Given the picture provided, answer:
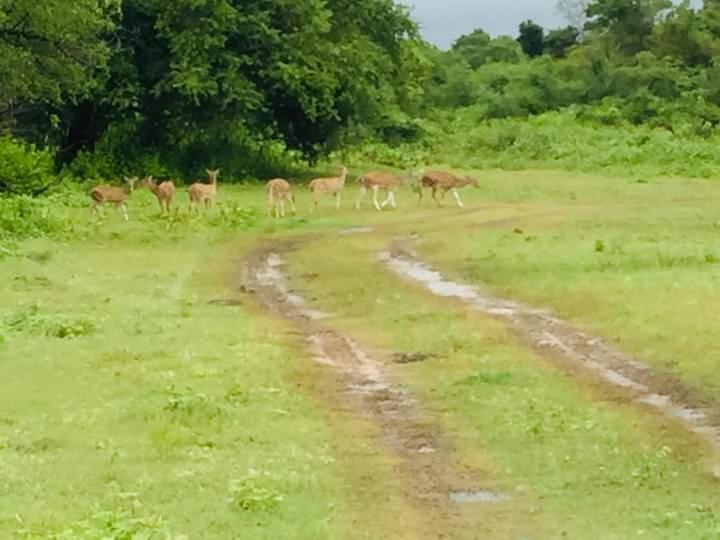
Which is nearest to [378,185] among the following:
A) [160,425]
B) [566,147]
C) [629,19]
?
[566,147]

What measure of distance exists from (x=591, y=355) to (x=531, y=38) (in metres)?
67.4

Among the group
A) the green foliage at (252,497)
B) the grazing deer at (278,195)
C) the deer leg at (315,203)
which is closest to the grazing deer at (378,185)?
the deer leg at (315,203)

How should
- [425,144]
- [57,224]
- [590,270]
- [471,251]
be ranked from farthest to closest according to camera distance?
[425,144] < [57,224] < [471,251] < [590,270]

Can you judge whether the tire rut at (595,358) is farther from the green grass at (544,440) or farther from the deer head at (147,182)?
the deer head at (147,182)

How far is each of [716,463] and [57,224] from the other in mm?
17626

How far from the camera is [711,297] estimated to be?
15578mm

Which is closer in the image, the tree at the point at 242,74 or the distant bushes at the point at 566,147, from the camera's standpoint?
the tree at the point at 242,74

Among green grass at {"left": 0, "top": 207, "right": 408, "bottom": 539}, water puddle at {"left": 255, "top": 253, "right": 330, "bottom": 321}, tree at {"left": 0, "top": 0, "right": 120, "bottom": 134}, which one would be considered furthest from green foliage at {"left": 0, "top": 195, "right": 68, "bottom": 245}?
green grass at {"left": 0, "top": 207, "right": 408, "bottom": 539}

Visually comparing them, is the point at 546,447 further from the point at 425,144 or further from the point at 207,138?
the point at 425,144

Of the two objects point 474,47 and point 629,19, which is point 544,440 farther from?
→ point 474,47

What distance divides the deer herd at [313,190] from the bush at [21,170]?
1668 millimetres

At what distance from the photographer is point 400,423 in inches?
425

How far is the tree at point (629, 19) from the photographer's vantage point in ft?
192

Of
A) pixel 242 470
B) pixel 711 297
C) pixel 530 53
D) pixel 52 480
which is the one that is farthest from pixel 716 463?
pixel 530 53
